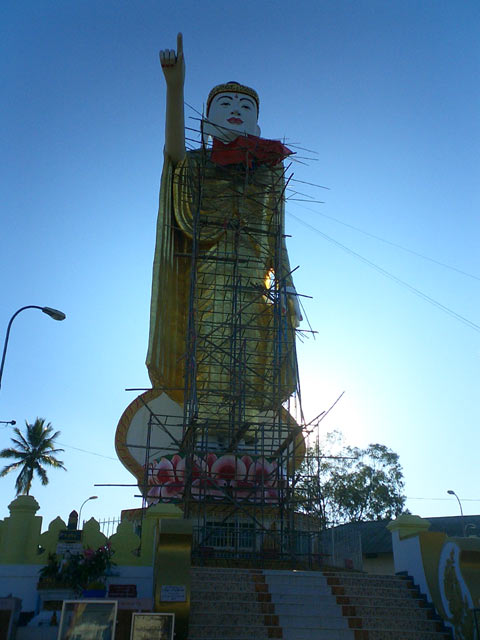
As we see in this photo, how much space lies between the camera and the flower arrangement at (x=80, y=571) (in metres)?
8.38

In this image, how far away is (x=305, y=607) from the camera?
8.27m

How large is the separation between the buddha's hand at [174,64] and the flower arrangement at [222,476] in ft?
28.6

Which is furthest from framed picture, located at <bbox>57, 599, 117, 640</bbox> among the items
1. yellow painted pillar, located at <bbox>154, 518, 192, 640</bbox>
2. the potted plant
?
the potted plant

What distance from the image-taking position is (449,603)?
8.29 m

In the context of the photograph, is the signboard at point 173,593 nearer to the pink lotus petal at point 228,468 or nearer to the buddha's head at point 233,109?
the pink lotus petal at point 228,468

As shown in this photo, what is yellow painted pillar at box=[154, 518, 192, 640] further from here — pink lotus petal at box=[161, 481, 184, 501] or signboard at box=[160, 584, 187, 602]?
pink lotus petal at box=[161, 481, 184, 501]

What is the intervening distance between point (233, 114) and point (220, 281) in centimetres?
536

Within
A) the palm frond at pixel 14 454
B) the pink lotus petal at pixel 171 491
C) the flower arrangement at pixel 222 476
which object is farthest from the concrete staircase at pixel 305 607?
the palm frond at pixel 14 454

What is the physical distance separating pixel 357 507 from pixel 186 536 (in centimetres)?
2219

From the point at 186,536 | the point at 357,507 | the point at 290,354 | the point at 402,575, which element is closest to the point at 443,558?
the point at 402,575

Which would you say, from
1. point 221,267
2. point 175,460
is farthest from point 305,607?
point 221,267

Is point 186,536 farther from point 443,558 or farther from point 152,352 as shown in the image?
point 152,352

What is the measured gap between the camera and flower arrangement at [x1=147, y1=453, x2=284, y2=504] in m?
13.5

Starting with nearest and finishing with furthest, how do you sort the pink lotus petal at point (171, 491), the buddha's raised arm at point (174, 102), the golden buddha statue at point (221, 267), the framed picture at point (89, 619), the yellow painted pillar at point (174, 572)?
the framed picture at point (89, 619)
the yellow painted pillar at point (174, 572)
the pink lotus petal at point (171, 491)
the buddha's raised arm at point (174, 102)
the golden buddha statue at point (221, 267)
